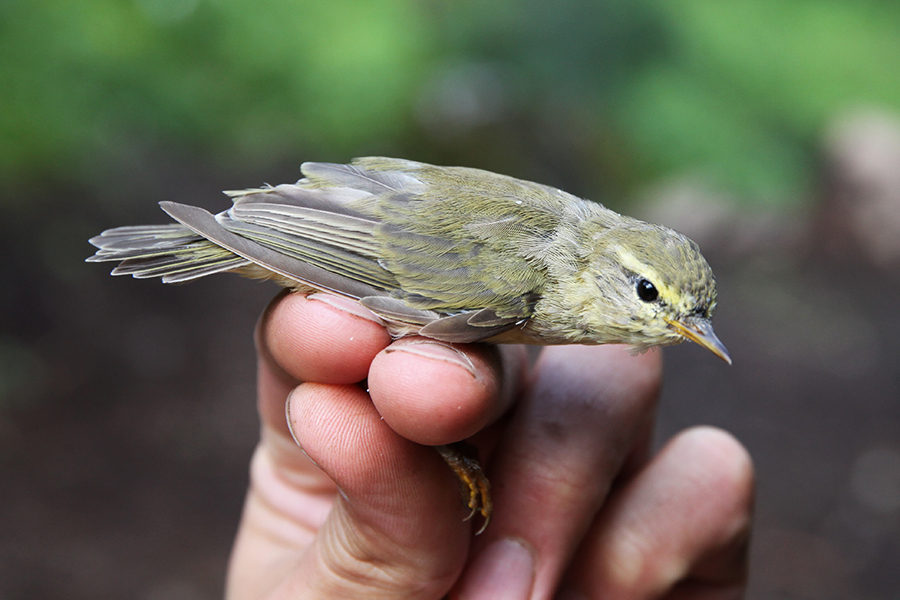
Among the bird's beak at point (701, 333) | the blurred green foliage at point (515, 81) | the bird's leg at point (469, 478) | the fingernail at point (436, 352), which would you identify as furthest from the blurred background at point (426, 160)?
the bird's beak at point (701, 333)

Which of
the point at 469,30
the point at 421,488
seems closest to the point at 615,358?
the point at 421,488

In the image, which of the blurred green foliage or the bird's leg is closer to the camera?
the bird's leg

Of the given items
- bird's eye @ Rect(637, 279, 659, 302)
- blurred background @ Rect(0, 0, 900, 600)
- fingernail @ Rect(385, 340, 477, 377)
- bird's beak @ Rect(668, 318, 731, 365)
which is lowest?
blurred background @ Rect(0, 0, 900, 600)

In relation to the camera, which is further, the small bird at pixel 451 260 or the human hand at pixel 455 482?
the small bird at pixel 451 260

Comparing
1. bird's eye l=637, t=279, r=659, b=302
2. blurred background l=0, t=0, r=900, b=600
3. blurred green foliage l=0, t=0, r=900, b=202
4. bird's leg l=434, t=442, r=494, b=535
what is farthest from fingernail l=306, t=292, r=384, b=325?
blurred green foliage l=0, t=0, r=900, b=202

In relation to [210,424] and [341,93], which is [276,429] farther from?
[341,93]

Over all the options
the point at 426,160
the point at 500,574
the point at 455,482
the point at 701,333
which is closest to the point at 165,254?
the point at 455,482

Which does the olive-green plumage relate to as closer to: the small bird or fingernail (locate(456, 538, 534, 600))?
the small bird

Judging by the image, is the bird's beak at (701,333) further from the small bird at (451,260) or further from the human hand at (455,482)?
the human hand at (455,482)
